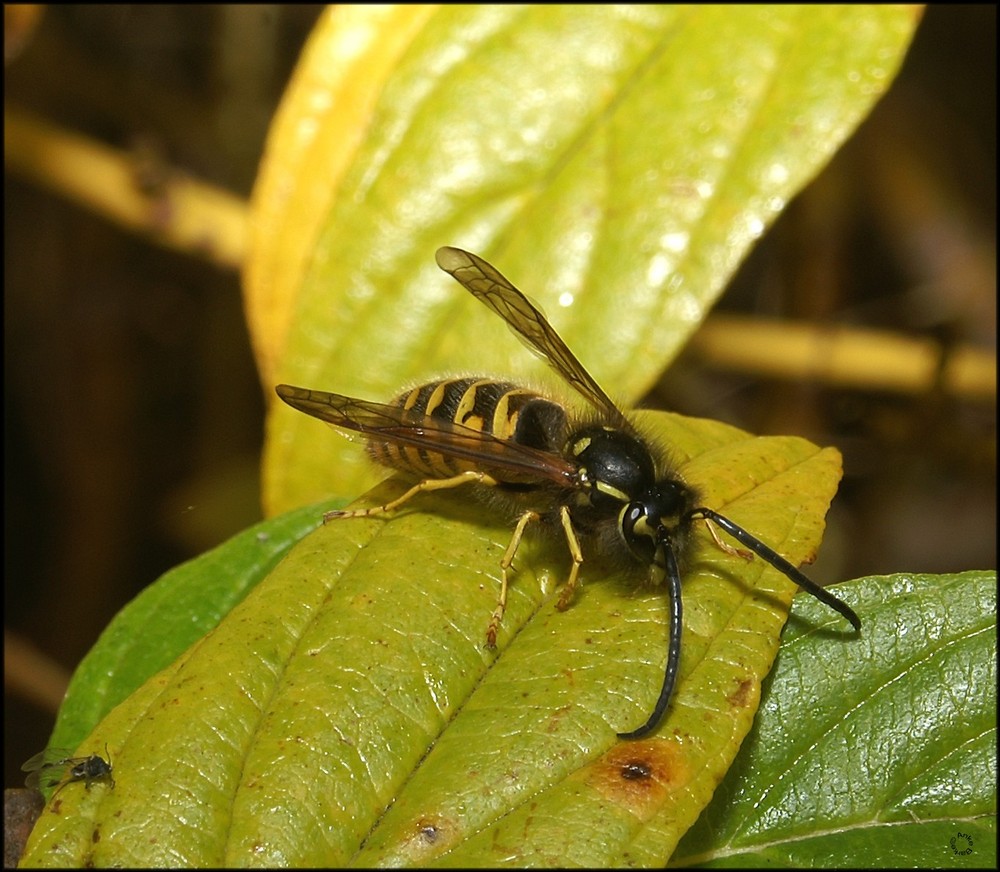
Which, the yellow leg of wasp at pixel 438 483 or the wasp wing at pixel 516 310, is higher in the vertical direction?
the wasp wing at pixel 516 310

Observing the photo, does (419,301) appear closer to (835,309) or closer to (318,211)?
(318,211)

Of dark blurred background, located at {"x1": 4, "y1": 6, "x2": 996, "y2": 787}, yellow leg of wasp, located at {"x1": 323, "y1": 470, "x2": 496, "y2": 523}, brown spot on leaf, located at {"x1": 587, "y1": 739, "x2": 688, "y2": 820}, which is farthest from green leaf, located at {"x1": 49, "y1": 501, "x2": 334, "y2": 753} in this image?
dark blurred background, located at {"x1": 4, "y1": 6, "x2": 996, "y2": 787}

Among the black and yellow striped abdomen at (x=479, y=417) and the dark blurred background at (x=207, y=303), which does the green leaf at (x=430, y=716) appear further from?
the dark blurred background at (x=207, y=303)

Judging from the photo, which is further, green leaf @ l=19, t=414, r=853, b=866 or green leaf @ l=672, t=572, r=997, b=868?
green leaf @ l=672, t=572, r=997, b=868

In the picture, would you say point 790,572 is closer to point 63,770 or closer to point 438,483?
point 438,483

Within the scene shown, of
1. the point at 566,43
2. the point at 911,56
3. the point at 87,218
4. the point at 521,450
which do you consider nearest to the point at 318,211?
the point at 566,43

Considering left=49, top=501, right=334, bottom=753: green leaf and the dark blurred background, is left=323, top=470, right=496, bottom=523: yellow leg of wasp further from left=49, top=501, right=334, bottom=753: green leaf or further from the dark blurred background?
the dark blurred background

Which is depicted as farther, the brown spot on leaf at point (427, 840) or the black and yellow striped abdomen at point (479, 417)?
the black and yellow striped abdomen at point (479, 417)

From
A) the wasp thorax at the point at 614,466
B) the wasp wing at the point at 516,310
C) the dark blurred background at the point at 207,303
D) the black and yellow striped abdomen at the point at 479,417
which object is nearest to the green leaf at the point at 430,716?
the wasp thorax at the point at 614,466
